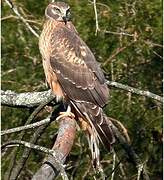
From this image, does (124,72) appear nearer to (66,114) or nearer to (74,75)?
(74,75)

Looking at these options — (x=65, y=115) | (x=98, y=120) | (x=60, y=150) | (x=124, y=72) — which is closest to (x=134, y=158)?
(x=98, y=120)

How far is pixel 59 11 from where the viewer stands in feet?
14.7

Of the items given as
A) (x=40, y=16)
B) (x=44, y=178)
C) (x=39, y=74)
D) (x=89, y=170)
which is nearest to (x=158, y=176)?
(x=89, y=170)

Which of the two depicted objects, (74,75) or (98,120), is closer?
(98,120)

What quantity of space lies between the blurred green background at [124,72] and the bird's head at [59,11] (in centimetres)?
89

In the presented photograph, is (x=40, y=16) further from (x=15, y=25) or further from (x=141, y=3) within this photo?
(x=141, y=3)

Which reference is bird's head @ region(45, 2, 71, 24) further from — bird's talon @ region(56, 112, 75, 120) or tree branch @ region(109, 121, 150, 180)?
tree branch @ region(109, 121, 150, 180)

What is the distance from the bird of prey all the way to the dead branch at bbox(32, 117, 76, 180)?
0.23m

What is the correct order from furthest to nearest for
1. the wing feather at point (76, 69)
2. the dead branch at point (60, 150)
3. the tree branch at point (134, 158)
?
the wing feather at point (76, 69), the tree branch at point (134, 158), the dead branch at point (60, 150)

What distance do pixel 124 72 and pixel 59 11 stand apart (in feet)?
3.96

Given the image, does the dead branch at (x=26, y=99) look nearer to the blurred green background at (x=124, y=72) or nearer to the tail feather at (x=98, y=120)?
the tail feather at (x=98, y=120)

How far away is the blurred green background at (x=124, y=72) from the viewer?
5.43m

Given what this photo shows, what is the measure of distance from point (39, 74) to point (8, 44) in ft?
1.45

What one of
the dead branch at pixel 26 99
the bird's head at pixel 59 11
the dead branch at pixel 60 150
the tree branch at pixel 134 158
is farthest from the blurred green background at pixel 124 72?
the dead branch at pixel 60 150
